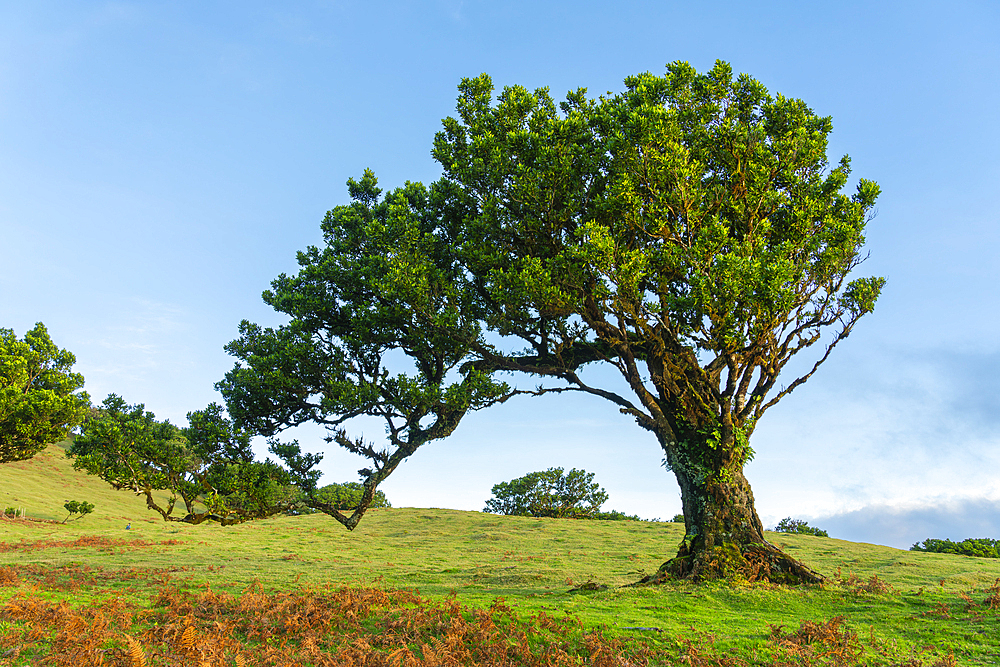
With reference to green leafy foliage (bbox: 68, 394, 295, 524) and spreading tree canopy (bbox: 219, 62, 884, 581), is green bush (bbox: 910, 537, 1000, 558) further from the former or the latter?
green leafy foliage (bbox: 68, 394, 295, 524)

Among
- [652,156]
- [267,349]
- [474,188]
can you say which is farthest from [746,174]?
[267,349]

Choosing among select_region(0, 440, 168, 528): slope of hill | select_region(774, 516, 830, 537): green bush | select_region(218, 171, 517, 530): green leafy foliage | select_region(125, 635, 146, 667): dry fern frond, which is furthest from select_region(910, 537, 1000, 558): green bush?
select_region(0, 440, 168, 528): slope of hill

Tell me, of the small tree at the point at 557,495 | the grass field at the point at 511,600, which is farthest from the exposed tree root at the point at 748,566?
the small tree at the point at 557,495

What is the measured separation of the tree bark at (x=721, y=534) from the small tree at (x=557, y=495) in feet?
145

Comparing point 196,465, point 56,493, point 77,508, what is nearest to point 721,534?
point 196,465

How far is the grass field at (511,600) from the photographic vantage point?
11023 mm

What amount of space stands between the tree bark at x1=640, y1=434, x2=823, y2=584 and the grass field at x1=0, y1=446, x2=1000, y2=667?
0.88 m

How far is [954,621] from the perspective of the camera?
14664 millimetres

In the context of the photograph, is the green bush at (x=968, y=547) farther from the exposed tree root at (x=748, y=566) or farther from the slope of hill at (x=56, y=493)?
the slope of hill at (x=56, y=493)

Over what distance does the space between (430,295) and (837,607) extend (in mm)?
15301

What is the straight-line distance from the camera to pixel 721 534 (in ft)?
65.2

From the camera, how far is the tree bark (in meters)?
19.1

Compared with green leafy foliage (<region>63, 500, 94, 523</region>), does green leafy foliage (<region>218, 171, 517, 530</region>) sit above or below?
above

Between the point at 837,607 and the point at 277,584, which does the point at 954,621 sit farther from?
the point at 277,584
